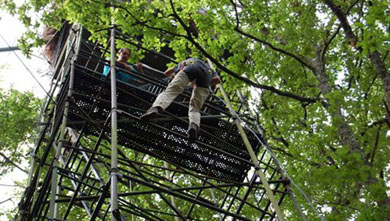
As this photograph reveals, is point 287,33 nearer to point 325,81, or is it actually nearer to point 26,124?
point 325,81

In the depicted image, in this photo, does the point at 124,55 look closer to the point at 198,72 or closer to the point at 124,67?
the point at 124,67

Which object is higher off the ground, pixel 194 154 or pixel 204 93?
pixel 204 93

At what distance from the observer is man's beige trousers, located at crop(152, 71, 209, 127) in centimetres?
618

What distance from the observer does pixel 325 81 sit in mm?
8492

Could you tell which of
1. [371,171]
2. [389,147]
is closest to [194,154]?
[371,171]

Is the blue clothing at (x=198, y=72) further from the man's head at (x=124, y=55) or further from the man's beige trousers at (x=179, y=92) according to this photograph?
the man's head at (x=124, y=55)

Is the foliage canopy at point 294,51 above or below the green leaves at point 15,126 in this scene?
above

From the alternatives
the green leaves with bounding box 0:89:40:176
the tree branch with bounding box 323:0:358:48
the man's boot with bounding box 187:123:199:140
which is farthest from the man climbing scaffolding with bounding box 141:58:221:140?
the green leaves with bounding box 0:89:40:176

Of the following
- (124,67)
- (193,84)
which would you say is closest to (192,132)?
(193,84)

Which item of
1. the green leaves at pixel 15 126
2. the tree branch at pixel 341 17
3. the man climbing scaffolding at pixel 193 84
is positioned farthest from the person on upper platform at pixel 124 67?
the green leaves at pixel 15 126

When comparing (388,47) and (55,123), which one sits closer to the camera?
(55,123)

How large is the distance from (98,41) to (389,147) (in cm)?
627

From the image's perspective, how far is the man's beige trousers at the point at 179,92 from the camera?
6184 mm

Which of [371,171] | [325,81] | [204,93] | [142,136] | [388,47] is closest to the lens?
Answer: [371,171]
